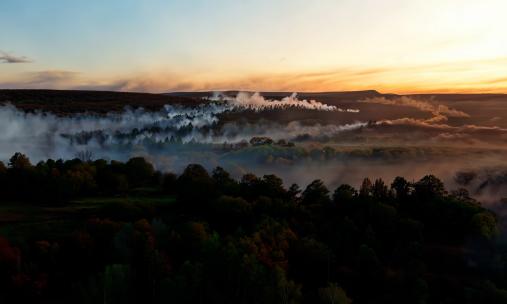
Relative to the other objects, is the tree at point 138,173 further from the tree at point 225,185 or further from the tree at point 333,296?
the tree at point 333,296

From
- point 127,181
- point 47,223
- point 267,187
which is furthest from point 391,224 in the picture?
point 127,181

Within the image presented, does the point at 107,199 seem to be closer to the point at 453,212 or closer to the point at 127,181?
the point at 127,181

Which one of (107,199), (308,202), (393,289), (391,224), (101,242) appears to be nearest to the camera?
(393,289)

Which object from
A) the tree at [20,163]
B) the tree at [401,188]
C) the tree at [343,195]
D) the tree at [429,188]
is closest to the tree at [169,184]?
the tree at [20,163]

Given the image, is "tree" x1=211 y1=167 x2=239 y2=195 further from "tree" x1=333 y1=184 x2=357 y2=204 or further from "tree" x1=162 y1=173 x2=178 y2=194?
"tree" x1=333 y1=184 x2=357 y2=204

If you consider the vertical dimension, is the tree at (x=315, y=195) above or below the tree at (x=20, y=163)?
below

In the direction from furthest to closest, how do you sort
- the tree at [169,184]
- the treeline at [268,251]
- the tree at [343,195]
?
1. the tree at [169,184]
2. the tree at [343,195]
3. the treeline at [268,251]

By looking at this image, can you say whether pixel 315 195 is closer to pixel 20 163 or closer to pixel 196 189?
pixel 196 189

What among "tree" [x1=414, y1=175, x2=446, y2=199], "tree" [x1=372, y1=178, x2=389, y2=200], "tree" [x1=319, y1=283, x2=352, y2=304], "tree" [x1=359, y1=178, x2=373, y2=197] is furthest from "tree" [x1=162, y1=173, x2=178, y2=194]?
"tree" [x1=319, y1=283, x2=352, y2=304]
